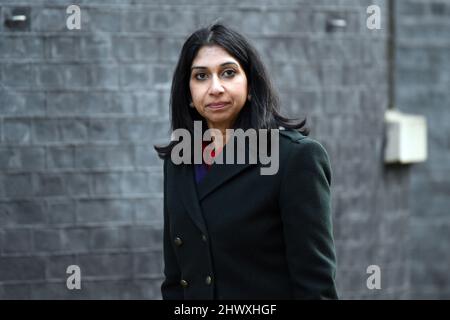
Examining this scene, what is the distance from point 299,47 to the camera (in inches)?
279

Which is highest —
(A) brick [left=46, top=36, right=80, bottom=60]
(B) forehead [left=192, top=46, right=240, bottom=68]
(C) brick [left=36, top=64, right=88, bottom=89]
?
(A) brick [left=46, top=36, right=80, bottom=60]

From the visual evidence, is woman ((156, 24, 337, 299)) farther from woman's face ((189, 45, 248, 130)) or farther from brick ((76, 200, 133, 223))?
brick ((76, 200, 133, 223))

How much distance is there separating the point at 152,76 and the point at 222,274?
130 inches

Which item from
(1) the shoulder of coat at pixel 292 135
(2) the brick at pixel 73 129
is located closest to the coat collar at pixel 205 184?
(1) the shoulder of coat at pixel 292 135

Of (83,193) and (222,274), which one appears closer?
(222,274)

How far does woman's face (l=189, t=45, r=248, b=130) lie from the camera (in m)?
3.62

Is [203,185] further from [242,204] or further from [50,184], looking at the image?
[50,184]

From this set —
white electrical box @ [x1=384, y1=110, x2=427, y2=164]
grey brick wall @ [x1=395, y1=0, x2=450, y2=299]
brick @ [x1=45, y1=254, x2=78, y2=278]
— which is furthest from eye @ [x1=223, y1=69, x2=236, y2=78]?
grey brick wall @ [x1=395, y1=0, x2=450, y2=299]

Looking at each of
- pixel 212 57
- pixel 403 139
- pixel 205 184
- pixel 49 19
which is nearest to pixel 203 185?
pixel 205 184

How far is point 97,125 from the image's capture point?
656cm

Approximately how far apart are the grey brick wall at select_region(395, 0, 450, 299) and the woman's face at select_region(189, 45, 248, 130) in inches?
250
